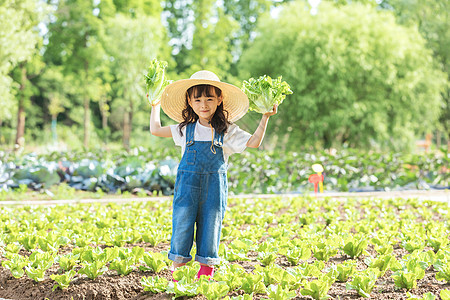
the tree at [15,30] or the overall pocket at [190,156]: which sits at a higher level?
the tree at [15,30]

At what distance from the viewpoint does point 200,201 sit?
304 cm

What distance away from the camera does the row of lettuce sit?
327 inches

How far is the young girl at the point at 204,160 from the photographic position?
9.95ft

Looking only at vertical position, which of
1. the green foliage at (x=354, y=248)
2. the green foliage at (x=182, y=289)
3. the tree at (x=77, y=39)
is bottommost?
the green foliage at (x=182, y=289)

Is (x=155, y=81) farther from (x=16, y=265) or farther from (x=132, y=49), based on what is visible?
(x=132, y=49)

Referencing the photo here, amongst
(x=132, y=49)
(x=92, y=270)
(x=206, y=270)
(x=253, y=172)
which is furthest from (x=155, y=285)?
(x=132, y=49)

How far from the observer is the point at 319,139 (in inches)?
671

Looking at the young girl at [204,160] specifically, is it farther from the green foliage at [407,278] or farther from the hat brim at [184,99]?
the green foliage at [407,278]

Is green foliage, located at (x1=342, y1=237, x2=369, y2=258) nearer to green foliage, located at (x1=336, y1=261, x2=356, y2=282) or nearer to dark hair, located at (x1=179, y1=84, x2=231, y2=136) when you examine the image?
green foliage, located at (x1=336, y1=261, x2=356, y2=282)

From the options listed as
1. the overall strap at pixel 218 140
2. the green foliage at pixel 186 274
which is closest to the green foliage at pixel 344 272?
the green foliage at pixel 186 274

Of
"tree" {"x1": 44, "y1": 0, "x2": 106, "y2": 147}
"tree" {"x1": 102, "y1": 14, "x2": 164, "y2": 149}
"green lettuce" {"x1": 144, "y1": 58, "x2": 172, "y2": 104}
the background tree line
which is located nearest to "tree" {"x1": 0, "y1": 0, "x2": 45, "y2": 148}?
the background tree line

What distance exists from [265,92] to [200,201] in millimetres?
861

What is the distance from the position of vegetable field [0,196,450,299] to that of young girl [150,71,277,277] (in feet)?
0.64

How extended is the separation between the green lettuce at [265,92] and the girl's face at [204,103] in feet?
0.79
